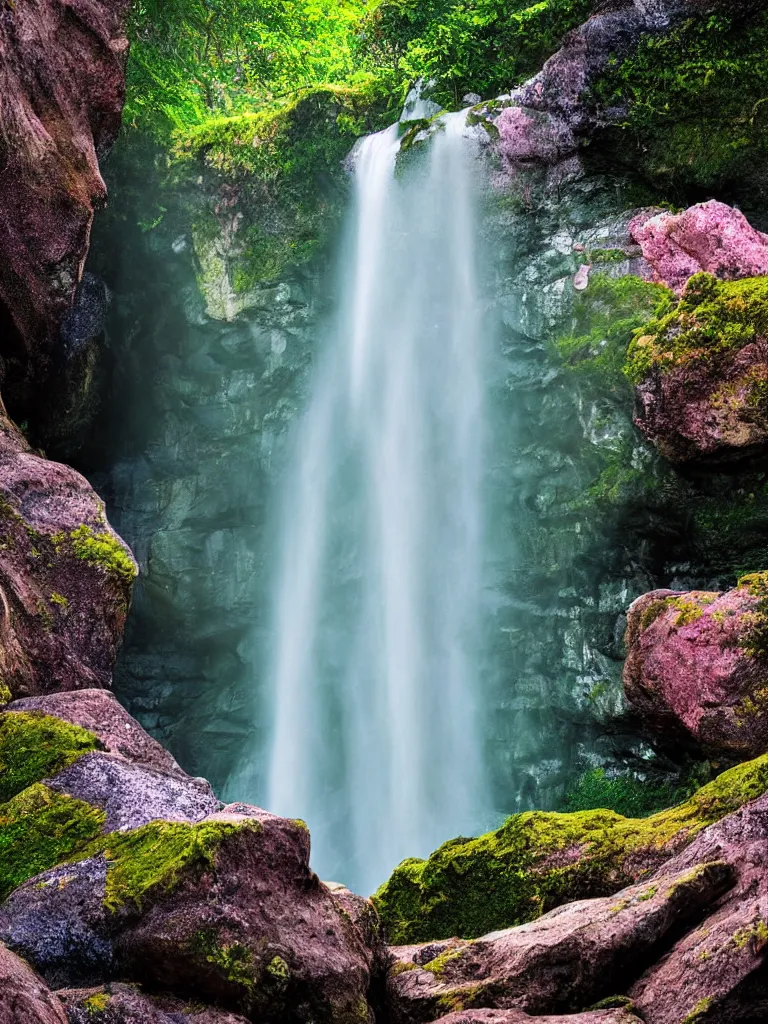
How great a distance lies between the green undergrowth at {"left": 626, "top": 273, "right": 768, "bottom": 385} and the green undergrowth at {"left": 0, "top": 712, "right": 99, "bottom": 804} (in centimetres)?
868

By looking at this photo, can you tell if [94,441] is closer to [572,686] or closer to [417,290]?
[417,290]

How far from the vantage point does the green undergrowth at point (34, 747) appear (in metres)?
5.34

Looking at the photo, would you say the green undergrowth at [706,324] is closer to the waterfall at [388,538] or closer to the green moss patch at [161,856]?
the waterfall at [388,538]

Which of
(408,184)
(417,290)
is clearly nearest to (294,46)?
(408,184)

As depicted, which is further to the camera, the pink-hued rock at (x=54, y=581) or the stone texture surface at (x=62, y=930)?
the pink-hued rock at (x=54, y=581)

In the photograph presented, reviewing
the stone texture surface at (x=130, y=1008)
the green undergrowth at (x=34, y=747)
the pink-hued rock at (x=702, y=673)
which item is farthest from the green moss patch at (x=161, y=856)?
the pink-hued rock at (x=702, y=673)

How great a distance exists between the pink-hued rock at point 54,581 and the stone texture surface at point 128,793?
2448 mm

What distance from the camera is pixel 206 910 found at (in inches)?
152

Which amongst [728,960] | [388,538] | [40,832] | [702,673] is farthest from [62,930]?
[388,538]

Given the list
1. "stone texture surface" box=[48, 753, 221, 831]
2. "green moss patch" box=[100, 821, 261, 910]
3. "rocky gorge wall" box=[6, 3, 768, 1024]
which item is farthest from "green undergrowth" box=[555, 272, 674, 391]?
"green moss patch" box=[100, 821, 261, 910]

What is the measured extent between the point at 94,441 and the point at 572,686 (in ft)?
33.9

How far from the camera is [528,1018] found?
3875 millimetres

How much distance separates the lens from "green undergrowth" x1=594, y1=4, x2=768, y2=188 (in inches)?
504

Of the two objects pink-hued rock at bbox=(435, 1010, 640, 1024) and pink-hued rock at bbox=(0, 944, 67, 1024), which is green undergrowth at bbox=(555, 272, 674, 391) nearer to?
pink-hued rock at bbox=(435, 1010, 640, 1024)
